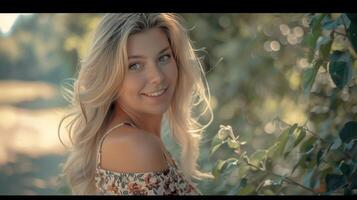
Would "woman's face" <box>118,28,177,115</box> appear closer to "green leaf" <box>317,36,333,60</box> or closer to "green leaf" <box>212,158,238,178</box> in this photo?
"green leaf" <box>212,158,238,178</box>

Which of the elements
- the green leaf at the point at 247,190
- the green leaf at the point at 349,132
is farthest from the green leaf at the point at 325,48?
the green leaf at the point at 247,190

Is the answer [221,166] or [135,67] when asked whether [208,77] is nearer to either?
[221,166]

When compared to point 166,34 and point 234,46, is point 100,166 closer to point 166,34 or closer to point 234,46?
point 166,34

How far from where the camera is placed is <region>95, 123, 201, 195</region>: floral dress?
1529 mm

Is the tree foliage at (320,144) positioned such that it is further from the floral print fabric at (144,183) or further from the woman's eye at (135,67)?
the woman's eye at (135,67)

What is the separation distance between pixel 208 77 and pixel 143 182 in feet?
8.55

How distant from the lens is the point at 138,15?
62.1 inches

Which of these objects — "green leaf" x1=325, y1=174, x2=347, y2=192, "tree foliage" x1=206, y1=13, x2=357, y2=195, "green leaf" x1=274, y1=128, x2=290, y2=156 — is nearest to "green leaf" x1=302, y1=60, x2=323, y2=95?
"tree foliage" x1=206, y1=13, x2=357, y2=195

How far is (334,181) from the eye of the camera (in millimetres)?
1531

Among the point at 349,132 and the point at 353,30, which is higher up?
the point at 353,30

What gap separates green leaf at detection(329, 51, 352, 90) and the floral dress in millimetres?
446

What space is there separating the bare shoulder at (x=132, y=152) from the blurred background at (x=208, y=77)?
49 cm

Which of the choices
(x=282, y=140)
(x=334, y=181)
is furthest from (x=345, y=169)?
(x=282, y=140)
